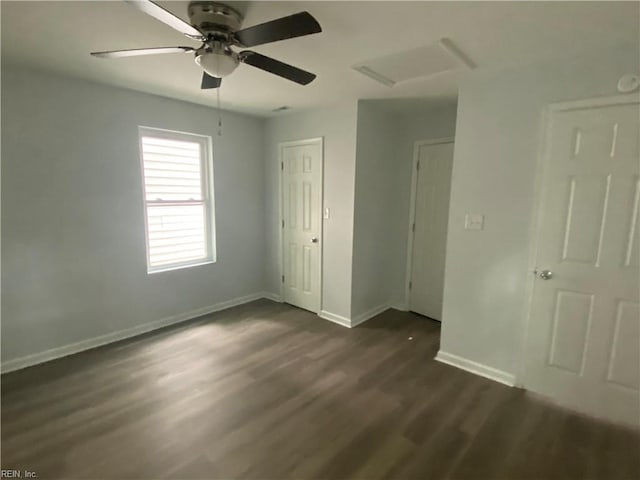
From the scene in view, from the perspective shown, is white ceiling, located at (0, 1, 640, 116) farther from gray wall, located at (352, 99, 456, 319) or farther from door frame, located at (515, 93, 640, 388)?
gray wall, located at (352, 99, 456, 319)

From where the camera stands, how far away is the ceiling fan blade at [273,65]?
1771 mm

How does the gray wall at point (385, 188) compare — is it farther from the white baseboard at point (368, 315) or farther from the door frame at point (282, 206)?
the door frame at point (282, 206)

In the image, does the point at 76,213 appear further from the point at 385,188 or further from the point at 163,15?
the point at 385,188

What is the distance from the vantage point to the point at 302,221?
401 centimetres

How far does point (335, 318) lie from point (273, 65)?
8.97 feet

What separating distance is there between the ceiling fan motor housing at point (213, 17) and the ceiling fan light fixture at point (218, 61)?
0.09 metres

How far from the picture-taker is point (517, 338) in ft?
8.30

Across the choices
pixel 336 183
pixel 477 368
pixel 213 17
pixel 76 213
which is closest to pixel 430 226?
pixel 336 183

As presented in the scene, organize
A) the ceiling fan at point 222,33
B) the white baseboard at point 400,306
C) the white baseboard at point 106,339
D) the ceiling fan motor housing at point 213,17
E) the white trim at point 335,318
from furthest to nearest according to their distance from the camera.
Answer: the white baseboard at point 400,306, the white trim at point 335,318, the white baseboard at point 106,339, the ceiling fan motor housing at point 213,17, the ceiling fan at point 222,33

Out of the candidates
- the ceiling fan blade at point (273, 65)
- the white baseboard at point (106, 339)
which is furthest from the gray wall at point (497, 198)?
the white baseboard at point (106, 339)

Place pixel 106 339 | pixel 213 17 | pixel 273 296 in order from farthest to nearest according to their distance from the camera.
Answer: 1. pixel 273 296
2. pixel 106 339
3. pixel 213 17

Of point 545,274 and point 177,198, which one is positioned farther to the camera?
point 177,198

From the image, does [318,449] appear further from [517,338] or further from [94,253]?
[94,253]

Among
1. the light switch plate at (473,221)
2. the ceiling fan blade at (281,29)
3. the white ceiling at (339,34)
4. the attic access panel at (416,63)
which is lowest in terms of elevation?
the light switch plate at (473,221)
